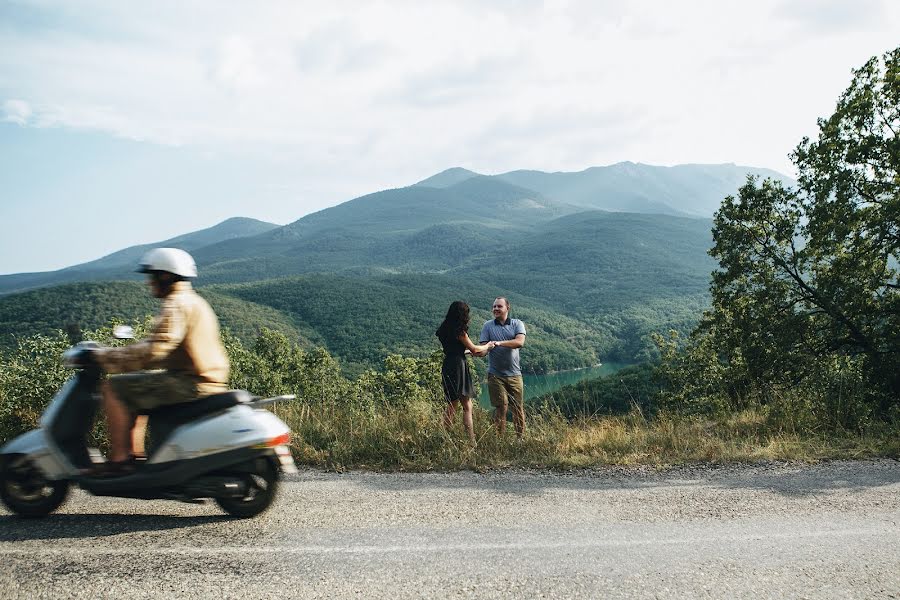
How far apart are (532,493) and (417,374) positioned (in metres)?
39.3

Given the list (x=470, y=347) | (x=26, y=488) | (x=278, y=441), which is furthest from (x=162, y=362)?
(x=470, y=347)

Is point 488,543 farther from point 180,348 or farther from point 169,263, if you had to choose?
point 169,263

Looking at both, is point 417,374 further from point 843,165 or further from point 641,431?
point 641,431

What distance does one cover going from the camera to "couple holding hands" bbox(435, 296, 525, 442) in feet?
21.1

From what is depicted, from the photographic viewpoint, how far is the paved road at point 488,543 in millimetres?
3002

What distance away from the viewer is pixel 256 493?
4.10m

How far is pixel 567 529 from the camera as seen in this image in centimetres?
379

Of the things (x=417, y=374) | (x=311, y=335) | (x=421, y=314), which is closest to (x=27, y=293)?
(x=311, y=335)

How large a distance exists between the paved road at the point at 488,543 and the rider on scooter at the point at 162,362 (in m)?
0.60

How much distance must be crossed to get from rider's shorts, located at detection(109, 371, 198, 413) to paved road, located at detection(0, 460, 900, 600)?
2.48ft

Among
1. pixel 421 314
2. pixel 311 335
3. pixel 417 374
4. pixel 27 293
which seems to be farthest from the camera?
pixel 421 314

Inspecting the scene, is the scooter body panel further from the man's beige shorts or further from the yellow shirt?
the man's beige shorts

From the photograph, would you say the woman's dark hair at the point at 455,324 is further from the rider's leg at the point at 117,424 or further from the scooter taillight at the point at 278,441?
the rider's leg at the point at 117,424

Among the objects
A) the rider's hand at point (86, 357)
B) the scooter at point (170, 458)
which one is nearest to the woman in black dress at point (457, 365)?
the scooter at point (170, 458)
